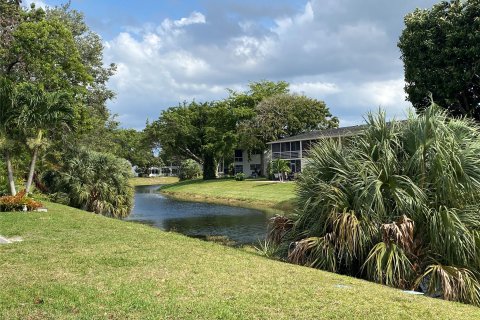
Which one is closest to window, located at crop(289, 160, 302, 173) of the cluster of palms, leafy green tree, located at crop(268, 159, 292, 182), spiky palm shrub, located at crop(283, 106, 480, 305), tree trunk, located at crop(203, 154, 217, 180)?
leafy green tree, located at crop(268, 159, 292, 182)

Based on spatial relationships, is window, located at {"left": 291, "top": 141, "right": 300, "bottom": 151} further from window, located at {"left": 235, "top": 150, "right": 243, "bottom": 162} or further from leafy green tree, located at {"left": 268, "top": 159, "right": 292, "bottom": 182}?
window, located at {"left": 235, "top": 150, "right": 243, "bottom": 162}

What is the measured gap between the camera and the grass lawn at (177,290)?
593 cm

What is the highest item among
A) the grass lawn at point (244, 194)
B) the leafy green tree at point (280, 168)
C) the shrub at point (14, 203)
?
the leafy green tree at point (280, 168)

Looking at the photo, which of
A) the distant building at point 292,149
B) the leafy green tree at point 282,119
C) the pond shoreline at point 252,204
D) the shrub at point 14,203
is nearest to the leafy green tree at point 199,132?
the leafy green tree at point 282,119

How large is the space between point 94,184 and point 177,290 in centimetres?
2380

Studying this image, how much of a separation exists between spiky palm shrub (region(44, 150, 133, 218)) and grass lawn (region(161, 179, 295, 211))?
11786 mm

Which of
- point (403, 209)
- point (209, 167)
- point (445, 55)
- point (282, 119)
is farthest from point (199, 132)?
point (403, 209)

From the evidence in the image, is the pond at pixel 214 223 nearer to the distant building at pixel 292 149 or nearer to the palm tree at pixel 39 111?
the palm tree at pixel 39 111

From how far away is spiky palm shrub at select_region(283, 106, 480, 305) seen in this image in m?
9.48

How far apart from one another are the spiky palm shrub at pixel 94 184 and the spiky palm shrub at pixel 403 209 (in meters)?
20.0

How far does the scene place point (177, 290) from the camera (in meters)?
6.88

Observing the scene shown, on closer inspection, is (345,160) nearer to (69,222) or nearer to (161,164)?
(69,222)

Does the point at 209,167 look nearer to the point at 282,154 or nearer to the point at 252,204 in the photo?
the point at 282,154

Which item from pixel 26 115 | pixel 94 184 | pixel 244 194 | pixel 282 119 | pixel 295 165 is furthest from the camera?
pixel 282 119
